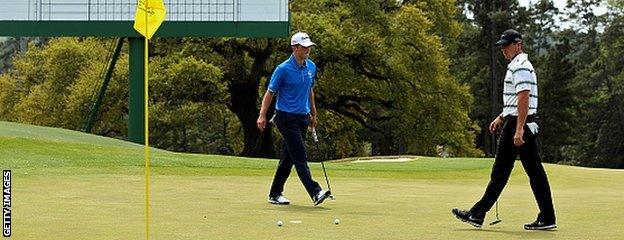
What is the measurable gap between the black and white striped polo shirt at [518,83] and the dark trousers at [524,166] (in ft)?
0.33

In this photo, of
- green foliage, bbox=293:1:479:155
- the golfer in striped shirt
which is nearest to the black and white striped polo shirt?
the golfer in striped shirt

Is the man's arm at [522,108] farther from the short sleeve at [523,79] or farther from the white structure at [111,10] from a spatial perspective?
the white structure at [111,10]

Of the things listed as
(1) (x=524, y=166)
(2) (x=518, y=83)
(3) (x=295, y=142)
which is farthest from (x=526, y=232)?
(3) (x=295, y=142)

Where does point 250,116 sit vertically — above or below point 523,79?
below

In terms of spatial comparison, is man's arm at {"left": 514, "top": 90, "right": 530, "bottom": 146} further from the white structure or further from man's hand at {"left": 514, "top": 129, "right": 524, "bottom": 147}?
the white structure

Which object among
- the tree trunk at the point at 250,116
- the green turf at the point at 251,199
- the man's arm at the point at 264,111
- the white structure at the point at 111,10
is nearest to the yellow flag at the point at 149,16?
the green turf at the point at 251,199

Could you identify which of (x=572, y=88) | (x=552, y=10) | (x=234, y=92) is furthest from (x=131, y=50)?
(x=552, y=10)

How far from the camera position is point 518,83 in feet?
30.9

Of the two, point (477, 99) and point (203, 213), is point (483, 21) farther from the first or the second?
point (203, 213)

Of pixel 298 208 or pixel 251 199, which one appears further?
pixel 251 199

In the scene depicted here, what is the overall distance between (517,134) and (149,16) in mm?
3402

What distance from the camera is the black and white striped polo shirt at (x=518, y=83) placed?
9.40 meters

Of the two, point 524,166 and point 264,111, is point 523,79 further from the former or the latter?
point 264,111

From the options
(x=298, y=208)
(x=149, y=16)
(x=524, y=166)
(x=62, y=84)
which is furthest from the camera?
(x=62, y=84)
